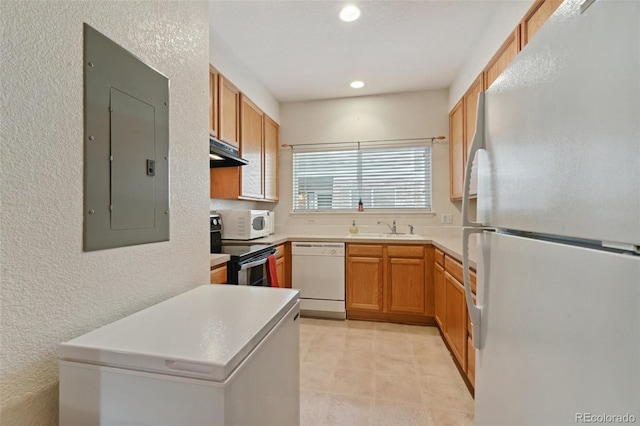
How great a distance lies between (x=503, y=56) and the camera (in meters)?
1.96

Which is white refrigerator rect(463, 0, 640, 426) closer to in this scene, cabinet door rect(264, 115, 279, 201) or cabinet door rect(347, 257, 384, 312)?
cabinet door rect(347, 257, 384, 312)

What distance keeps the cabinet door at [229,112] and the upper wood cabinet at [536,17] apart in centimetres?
220

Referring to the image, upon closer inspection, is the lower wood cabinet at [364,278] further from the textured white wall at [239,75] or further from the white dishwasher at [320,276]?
the textured white wall at [239,75]

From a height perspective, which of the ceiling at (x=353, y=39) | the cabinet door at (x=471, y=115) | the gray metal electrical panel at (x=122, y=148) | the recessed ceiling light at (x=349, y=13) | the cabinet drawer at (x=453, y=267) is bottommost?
the cabinet drawer at (x=453, y=267)

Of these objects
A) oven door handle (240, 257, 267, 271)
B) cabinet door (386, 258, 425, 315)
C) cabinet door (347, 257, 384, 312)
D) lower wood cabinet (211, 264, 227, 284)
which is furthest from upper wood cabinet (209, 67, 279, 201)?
cabinet door (386, 258, 425, 315)

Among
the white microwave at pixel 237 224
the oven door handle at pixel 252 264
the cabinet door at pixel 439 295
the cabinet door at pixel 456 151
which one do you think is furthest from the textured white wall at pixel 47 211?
the cabinet door at pixel 456 151

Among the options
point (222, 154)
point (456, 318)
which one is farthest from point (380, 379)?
point (222, 154)

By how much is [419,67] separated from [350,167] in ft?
4.48

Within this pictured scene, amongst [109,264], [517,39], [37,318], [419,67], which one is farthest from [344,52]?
[37,318]

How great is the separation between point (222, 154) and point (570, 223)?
2.06 m

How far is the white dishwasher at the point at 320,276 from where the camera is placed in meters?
3.06

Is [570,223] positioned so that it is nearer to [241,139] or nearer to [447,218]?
[241,139]

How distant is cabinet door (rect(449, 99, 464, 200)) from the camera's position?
9.42ft

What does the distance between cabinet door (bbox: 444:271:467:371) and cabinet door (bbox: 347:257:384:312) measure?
Answer: 770mm
